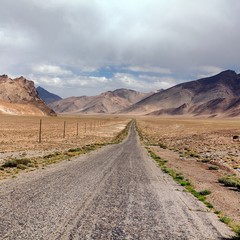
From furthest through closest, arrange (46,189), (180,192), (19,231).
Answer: (180,192), (46,189), (19,231)

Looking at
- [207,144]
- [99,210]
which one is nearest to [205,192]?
[99,210]

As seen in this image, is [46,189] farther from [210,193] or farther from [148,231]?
[210,193]

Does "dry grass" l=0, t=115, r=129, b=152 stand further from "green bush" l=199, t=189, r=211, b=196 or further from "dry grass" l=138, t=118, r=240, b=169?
"green bush" l=199, t=189, r=211, b=196

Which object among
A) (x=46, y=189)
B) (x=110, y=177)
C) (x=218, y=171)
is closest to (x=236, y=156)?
(x=218, y=171)

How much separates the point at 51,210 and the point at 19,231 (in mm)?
2308

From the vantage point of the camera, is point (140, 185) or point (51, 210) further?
point (140, 185)

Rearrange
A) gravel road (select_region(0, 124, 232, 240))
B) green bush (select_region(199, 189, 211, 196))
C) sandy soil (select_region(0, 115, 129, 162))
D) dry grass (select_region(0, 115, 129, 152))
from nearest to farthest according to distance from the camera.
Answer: gravel road (select_region(0, 124, 232, 240)) → green bush (select_region(199, 189, 211, 196)) → sandy soil (select_region(0, 115, 129, 162)) → dry grass (select_region(0, 115, 129, 152))

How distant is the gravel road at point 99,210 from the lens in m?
9.81

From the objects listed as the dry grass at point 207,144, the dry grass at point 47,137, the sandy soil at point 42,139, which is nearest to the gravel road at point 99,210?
the sandy soil at point 42,139

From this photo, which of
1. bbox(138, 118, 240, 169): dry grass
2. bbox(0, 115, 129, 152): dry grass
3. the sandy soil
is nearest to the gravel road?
the sandy soil

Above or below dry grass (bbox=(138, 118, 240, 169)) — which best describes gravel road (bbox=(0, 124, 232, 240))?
above

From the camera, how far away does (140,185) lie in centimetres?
1805

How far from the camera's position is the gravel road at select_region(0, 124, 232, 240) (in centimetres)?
981

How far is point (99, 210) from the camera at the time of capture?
12.1 m
